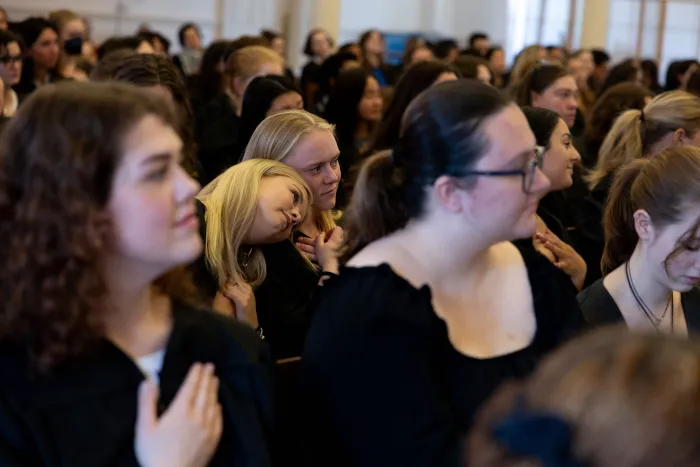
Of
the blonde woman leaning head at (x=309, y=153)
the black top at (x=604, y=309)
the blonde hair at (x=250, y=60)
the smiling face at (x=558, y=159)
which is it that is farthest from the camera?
the blonde hair at (x=250, y=60)

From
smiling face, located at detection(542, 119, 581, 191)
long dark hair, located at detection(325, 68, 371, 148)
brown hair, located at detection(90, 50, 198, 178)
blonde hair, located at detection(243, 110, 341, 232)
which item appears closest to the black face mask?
long dark hair, located at detection(325, 68, 371, 148)

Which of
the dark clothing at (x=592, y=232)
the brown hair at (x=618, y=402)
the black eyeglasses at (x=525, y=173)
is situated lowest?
the dark clothing at (x=592, y=232)

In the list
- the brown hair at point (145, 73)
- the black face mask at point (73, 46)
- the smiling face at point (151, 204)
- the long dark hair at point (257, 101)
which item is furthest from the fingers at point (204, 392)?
the black face mask at point (73, 46)

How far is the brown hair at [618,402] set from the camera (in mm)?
924

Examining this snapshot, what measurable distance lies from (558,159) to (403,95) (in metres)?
1.48

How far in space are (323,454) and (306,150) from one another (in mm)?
1485

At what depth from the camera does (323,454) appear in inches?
73.8

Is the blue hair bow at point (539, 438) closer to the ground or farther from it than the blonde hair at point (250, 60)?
closer to the ground

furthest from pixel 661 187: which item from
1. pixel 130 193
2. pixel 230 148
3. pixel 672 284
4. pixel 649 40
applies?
pixel 649 40

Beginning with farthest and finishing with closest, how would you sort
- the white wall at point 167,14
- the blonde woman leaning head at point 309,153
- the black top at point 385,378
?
the white wall at point 167,14 → the blonde woman leaning head at point 309,153 → the black top at point 385,378

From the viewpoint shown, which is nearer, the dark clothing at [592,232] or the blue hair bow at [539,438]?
the blue hair bow at [539,438]

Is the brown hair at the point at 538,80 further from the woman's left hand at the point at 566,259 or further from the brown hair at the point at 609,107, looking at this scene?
the woman's left hand at the point at 566,259

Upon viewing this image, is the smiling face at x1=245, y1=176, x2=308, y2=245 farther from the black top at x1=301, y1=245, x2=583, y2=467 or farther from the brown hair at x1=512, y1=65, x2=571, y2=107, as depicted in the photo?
the brown hair at x1=512, y1=65, x2=571, y2=107

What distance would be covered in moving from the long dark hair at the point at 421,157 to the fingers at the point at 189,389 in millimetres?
540
